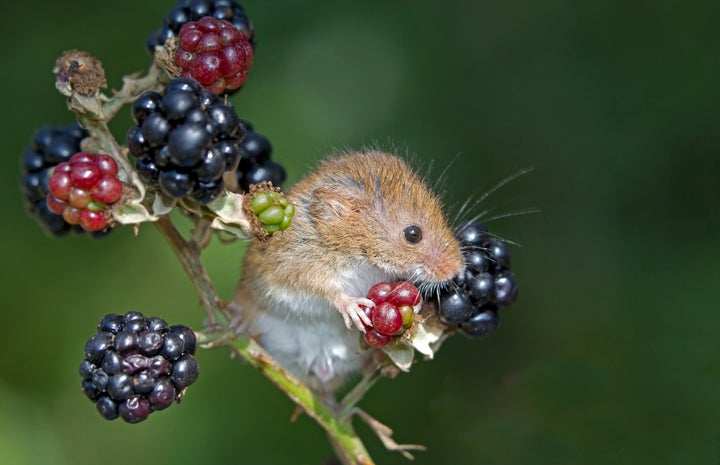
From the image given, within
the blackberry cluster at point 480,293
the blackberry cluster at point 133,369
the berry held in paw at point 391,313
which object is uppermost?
the blackberry cluster at point 480,293

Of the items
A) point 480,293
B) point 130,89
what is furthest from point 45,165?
point 480,293

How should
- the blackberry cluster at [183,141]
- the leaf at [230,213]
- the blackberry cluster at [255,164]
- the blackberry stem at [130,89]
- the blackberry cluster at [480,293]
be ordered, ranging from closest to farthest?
the blackberry cluster at [183,141]
the leaf at [230,213]
the blackberry stem at [130,89]
the blackberry cluster at [480,293]
the blackberry cluster at [255,164]

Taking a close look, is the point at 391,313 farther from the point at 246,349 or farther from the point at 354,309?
the point at 246,349

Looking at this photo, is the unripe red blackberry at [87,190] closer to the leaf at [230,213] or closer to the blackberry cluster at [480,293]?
the leaf at [230,213]

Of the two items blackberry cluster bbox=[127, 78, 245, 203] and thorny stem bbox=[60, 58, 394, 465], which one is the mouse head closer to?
thorny stem bbox=[60, 58, 394, 465]

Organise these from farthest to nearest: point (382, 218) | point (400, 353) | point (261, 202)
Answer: point (382, 218) → point (400, 353) → point (261, 202)

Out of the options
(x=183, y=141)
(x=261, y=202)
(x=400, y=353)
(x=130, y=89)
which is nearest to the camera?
(x=183, y=141)

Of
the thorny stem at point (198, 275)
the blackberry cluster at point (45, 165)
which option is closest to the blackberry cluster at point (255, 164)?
the thorny stem at point (198, 275)

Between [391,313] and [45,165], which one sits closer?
[391,313]
